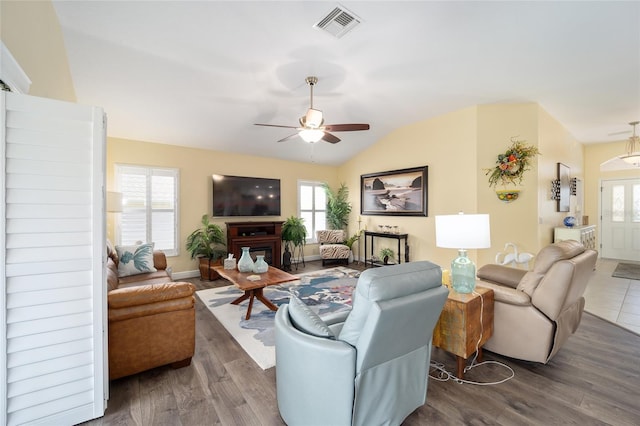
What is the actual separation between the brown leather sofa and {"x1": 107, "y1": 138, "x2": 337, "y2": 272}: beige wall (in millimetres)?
3026

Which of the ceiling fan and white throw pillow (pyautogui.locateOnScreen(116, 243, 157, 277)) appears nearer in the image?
the ceiling fan

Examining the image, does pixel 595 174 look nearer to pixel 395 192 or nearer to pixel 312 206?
pixel 395 192

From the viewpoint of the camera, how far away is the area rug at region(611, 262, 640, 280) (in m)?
5.14

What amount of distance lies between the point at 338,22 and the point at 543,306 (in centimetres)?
297

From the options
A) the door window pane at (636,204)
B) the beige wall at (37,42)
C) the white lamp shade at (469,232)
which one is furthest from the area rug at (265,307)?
the door window pane at (636,204)

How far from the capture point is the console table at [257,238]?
5.37 meters

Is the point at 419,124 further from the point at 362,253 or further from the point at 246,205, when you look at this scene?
the point at 246,205

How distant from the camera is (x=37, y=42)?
2109 millimetres

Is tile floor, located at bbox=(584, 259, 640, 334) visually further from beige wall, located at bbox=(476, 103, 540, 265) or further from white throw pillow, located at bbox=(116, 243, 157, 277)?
white throw pillow, located at bbox=(116, 243, 157, 277)

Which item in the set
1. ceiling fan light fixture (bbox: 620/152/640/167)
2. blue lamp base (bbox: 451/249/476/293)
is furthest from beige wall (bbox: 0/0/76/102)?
ceiling fan light fixture (bbox: 620/152/640/167)

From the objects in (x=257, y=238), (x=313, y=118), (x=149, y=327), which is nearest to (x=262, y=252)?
(x=257, y=238)

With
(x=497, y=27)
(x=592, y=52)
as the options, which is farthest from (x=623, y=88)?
(x=497, y=27)

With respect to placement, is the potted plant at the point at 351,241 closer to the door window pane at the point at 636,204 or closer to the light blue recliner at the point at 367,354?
the light blue recliner at the point at 367,354

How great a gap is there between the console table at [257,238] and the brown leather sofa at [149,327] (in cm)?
296
